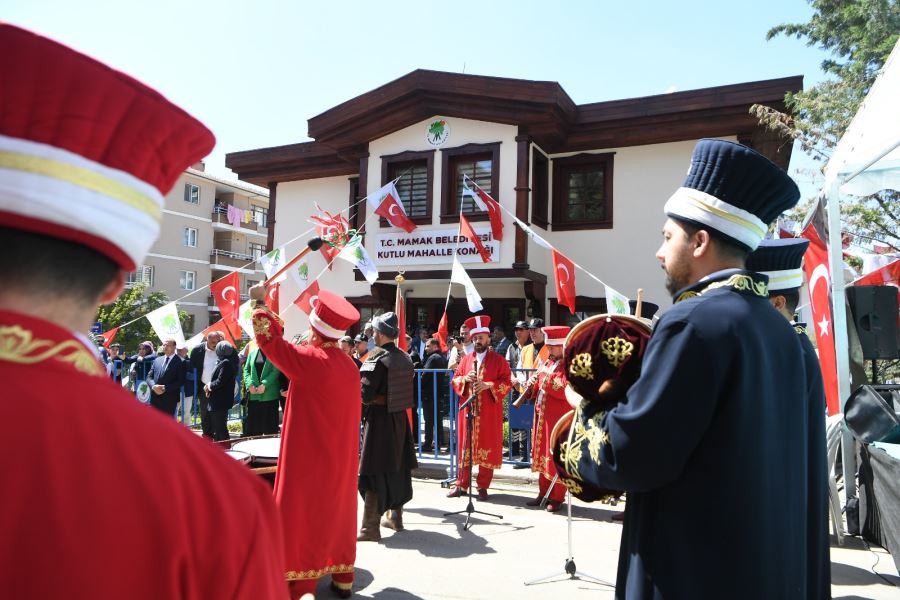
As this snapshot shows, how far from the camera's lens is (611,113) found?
1349 centimetres

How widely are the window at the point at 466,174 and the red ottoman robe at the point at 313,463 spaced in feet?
32.1

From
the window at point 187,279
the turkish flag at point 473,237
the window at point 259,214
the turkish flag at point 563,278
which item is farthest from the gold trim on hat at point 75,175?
the window at point 259,214

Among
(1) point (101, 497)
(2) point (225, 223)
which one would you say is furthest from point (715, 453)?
(2) point (225, 223)

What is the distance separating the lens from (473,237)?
41.7ft

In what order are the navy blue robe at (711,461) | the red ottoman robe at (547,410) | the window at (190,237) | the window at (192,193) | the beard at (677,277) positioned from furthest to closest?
1. the window at (190,237)
2. the window at (192,193)
3. the red ottoman robe at (547,410)
4. the beard at (677,277)
5. the navy blue robe at (711,461)

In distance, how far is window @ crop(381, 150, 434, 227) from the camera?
14664 millimetres

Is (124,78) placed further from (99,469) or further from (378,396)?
(378,396)

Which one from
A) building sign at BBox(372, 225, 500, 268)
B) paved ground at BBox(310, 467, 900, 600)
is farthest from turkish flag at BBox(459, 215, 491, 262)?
paved ground at BBox(310, 467, 900, 600)

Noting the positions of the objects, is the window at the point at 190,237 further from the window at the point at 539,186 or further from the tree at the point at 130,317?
the window at the point at 539,186

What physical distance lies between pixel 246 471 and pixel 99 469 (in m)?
0.21

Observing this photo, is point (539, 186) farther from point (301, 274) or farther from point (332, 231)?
point (301, 274)

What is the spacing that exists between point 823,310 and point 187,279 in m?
42.3

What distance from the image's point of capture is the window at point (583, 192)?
45.8 ft

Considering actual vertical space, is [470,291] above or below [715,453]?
above
